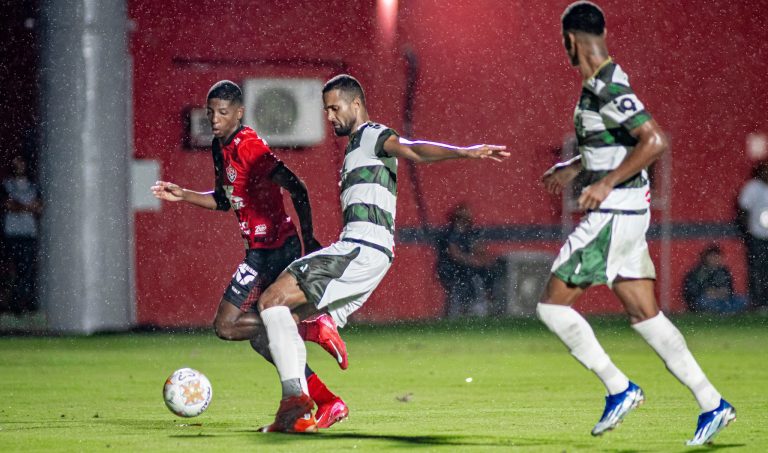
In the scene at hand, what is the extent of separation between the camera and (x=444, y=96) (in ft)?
63.1

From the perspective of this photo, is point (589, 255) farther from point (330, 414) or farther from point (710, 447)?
point (330, 414)

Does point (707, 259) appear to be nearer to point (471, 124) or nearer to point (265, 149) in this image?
point (471, 124)

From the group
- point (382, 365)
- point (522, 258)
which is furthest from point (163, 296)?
point (382, 365)

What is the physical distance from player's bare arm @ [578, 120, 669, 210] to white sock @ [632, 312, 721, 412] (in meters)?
0.73

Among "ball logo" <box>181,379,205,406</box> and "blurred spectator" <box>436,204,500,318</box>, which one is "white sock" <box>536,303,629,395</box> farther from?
"blurred spectator" <box>436,204,500,318</box>

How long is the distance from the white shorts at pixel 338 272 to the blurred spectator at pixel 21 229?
10.1 meters

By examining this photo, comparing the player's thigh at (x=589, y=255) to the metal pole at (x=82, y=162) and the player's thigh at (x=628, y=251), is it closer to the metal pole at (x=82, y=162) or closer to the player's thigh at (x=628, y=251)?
the player's thigh at (x=628, y=251)

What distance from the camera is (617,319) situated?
18.2m

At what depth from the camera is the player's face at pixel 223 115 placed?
8.66 meters

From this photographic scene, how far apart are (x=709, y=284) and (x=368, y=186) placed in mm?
12234

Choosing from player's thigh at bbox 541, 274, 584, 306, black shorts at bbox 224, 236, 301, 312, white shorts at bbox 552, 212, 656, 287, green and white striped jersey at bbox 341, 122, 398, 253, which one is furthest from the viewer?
black shorts at bbox 224, 236, 301, 312

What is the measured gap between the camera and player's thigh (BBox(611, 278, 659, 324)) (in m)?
7.16

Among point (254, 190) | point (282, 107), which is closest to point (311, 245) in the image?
point (254, 190)

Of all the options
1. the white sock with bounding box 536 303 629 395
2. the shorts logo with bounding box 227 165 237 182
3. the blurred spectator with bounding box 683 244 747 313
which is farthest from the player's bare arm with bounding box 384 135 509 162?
the blurred spectator with bounding box 683 244 747 313
